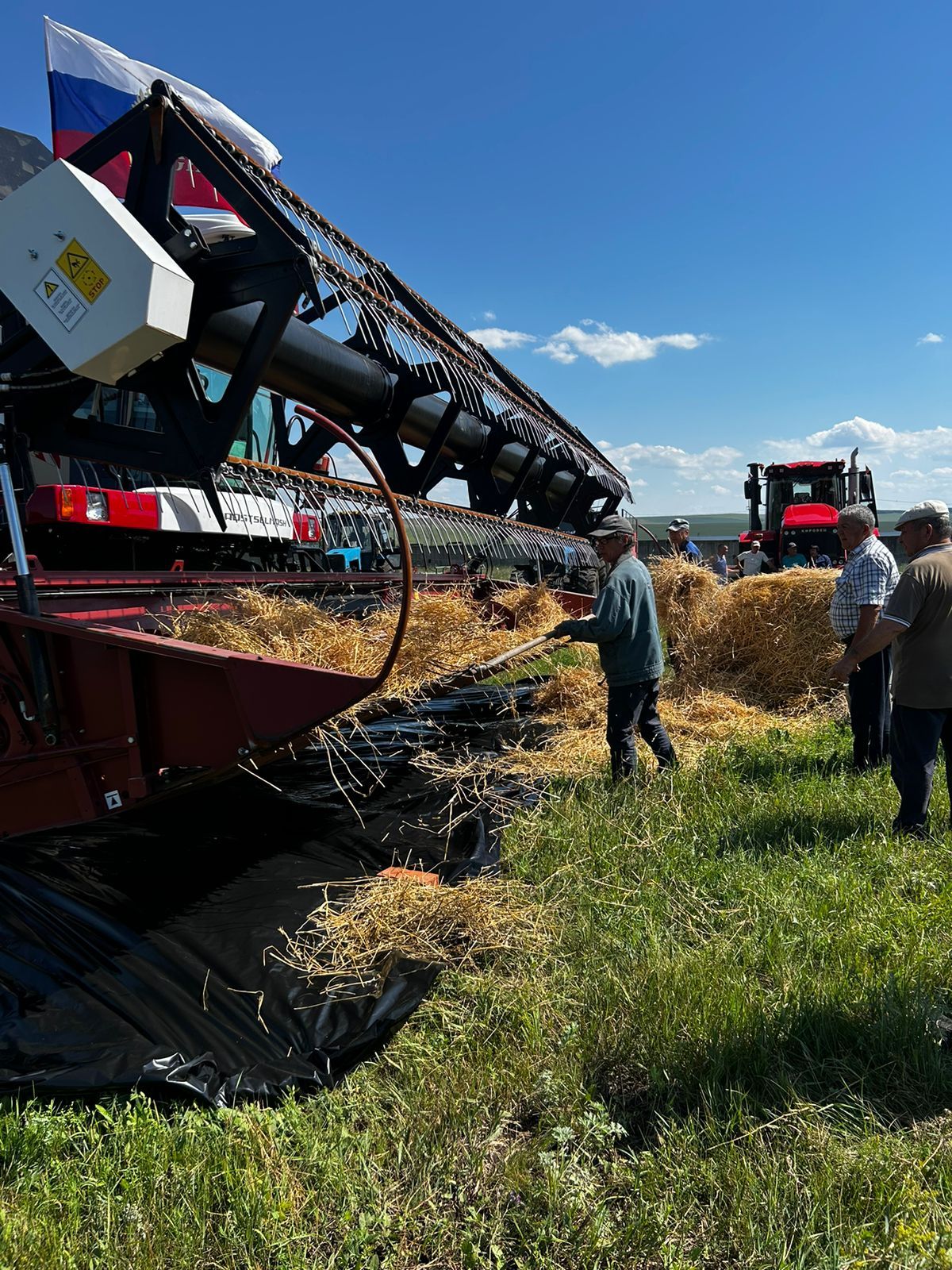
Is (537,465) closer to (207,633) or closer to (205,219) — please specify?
(205,219)

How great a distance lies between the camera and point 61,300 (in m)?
2.92

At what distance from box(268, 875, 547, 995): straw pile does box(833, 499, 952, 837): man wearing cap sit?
1789 millimetres

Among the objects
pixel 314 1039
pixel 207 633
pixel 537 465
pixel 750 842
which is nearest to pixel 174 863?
pixel 207 633

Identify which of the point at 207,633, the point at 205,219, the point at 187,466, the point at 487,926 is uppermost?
the point at 205,219

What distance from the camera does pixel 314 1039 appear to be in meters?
2.37

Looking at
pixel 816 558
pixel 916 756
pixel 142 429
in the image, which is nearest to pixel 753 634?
pixel 916 756

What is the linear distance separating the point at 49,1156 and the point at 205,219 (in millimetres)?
A: 4227

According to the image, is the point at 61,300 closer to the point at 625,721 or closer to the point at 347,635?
the point at 347,635

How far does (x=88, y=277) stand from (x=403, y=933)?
2.52 m

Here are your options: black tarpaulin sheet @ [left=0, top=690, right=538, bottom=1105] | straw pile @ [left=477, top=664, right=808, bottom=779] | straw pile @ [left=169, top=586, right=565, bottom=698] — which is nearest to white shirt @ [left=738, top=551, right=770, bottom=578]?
straw pile @ [left=477, top=664, right=808, bottom=779]

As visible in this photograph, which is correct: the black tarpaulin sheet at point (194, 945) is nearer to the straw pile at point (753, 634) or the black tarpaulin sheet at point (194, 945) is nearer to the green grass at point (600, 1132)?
the green grass at point (600, 1132)

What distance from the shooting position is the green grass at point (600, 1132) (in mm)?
1691

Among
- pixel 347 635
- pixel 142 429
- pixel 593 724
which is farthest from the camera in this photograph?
pixel 593 724

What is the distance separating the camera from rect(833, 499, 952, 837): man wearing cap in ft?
11.3
